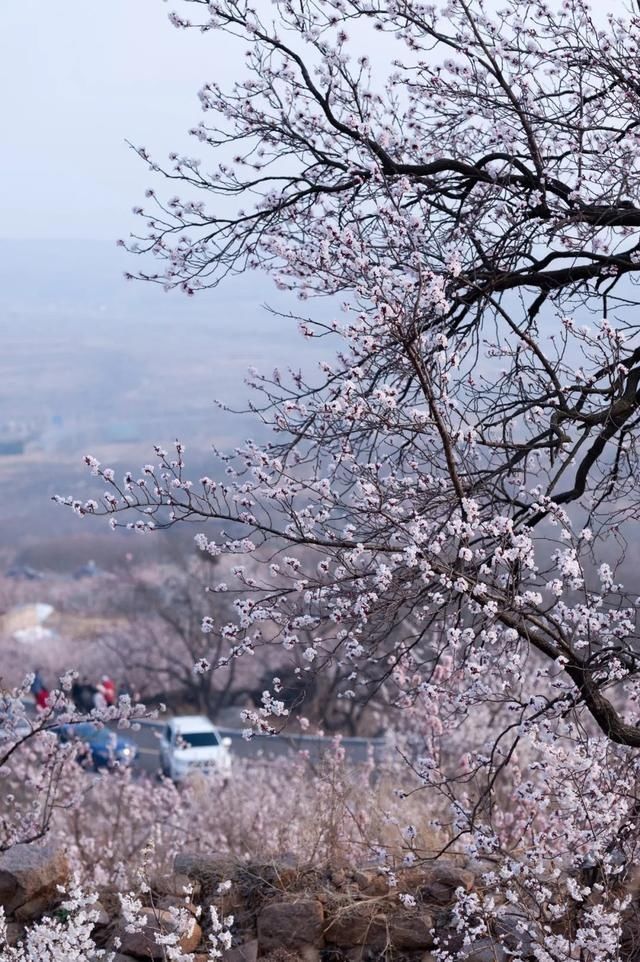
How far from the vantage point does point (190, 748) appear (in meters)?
23.4

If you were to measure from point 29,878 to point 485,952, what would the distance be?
7.12ft

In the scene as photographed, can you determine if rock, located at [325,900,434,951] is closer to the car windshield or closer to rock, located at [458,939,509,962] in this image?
rock, located at [458,939,509,962]

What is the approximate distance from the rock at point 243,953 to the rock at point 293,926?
0.07 metres

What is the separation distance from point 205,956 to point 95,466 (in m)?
2.18

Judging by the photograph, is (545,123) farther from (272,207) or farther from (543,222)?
(272,207)

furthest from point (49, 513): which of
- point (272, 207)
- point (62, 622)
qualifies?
point (272, 207)

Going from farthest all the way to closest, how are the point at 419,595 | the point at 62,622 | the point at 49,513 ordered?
the point at 49,513 < the point at 62,622 < the point at 419,595

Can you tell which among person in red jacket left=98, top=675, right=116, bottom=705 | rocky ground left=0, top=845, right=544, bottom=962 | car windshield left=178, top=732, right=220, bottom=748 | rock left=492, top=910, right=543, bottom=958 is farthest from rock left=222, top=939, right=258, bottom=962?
car windshield left=178, top=732, right=220, bottom=748

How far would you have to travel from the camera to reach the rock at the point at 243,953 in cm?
530

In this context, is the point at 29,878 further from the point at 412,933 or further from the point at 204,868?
the point at 412,933

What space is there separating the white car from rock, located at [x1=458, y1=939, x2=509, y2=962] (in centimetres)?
1643

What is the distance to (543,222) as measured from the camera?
5.79 metres

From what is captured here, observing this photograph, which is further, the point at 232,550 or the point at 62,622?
the point at 62,622

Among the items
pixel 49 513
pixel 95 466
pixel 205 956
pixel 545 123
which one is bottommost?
pixel 205 956
